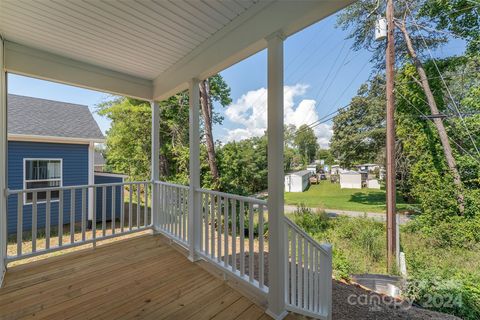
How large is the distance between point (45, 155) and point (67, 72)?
3.82 metres

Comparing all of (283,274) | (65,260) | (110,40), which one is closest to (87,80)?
(110,40)

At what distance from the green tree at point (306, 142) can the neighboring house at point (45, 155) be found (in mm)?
5639

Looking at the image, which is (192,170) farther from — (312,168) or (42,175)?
(42,175)

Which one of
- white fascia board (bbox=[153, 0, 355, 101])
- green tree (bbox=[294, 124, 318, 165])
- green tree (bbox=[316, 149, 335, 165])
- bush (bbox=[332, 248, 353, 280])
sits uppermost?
white fascia board (bbox=[153, 0, 355, 101])

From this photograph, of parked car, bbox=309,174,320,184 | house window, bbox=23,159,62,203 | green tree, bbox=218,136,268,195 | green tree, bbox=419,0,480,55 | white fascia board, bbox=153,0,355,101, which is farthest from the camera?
parked car, bbox=309,174,320,184

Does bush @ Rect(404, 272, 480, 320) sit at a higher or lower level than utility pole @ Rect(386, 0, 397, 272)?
lower

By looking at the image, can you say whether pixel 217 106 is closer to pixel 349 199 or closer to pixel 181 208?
pixel 181 208

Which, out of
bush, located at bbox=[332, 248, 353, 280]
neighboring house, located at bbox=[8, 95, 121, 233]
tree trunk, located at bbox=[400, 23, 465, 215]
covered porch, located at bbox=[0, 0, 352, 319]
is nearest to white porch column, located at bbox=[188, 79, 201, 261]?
covered porch, located at bbox=[0, 0, 352, 319]

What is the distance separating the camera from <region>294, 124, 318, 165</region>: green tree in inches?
215

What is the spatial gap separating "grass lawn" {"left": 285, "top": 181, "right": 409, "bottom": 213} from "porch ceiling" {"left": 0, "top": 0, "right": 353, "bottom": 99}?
417 cm

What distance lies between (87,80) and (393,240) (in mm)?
6002

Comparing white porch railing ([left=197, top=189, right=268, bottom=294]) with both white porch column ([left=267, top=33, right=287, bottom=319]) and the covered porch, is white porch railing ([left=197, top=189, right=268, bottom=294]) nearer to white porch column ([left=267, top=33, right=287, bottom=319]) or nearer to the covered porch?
the covered porch

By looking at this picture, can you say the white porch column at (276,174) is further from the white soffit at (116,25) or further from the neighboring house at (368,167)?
the neighboring house at (368,167)

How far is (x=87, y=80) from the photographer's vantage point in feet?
8.96
